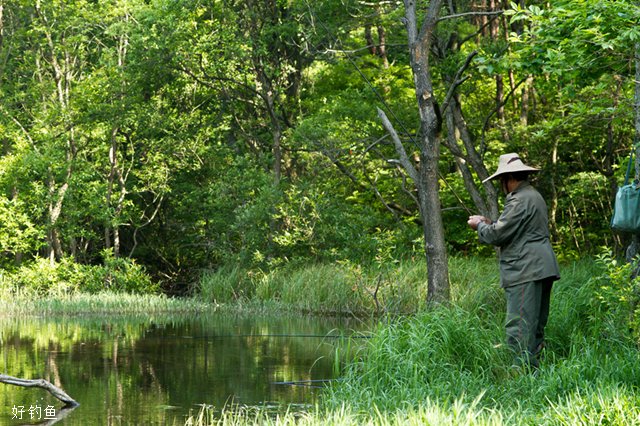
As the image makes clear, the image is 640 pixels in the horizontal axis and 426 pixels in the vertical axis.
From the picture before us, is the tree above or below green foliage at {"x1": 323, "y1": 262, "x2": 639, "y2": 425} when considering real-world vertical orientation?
above

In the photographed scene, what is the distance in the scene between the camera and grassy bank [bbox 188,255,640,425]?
524 cm

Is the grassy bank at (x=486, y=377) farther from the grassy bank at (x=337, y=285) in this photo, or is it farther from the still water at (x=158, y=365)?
the grassy bank at (x=337, y=285)

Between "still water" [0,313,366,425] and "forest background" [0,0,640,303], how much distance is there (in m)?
3.69

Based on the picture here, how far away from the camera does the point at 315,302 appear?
16453mm

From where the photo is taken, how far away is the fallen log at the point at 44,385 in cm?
726

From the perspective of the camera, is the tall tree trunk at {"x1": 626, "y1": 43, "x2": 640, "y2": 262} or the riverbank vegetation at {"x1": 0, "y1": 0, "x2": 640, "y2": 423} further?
the riverbank vegetation at {"x1": 0, "y1": 0, "x2": 640, "y2": 423}

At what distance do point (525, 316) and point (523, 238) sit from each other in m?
0.57

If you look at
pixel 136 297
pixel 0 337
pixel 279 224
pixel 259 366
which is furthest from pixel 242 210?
pixel 259 366

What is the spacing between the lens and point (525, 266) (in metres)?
6.86

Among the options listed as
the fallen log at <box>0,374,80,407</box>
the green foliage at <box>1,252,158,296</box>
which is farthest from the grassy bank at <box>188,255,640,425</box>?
the green foliage at <box>1,252,158,296</box>

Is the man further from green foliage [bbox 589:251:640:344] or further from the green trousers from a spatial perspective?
→ green foliage [bbox 589:251:640:344]

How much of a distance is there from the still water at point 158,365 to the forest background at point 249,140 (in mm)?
3688

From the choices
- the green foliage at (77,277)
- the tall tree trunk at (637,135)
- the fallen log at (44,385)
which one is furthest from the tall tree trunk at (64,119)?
the tall tree trunk at (637,135)

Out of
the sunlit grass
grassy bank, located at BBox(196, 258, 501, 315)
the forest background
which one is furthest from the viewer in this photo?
the forest background
